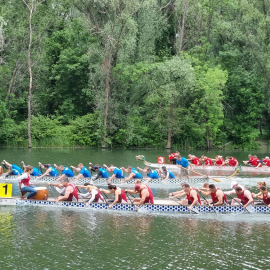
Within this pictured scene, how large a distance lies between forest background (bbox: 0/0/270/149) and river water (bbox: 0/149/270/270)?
36.0 metres

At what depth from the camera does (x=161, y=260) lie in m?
14.9

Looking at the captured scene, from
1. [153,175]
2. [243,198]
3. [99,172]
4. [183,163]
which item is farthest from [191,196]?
[183,163]

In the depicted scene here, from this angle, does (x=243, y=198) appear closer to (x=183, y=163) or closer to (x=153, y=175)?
(x=153, y=175)

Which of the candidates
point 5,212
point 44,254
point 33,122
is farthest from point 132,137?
point 44,254

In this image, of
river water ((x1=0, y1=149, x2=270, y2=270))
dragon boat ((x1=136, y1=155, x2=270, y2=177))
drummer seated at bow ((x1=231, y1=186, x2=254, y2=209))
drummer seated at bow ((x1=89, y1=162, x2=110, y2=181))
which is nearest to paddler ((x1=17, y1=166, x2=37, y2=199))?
river water ((x1=0, y1=149, x2=270, y2=270))

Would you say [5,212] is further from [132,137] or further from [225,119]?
[225,119]

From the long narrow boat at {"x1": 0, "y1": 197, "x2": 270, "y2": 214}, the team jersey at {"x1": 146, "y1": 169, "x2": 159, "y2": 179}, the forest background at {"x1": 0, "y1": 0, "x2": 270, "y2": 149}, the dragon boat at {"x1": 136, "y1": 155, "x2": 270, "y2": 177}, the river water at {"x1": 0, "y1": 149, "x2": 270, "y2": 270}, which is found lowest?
the river water at {"x1": 0, "y1": 149, "x2": 270, "y2": 270}

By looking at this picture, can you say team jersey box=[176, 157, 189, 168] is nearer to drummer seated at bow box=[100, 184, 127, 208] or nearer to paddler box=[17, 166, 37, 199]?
drummer seated at bow box=[100, 184, 127, 208]

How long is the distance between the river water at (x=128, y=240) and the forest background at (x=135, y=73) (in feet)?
118

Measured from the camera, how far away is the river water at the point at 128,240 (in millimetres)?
14625

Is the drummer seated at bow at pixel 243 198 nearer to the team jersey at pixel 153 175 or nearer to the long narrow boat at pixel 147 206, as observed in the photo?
the long narrow boat at pixel 147 206

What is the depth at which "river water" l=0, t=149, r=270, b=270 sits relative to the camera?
14.6m

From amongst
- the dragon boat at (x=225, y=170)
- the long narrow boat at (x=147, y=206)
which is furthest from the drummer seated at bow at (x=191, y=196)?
the dragon boat at (x=225, y=170)

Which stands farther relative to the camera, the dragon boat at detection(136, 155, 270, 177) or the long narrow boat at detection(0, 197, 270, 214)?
the dragon boat at detection(136, 155, 270, 177)
